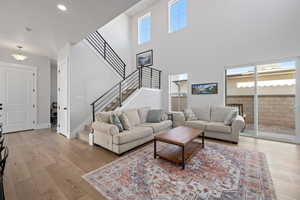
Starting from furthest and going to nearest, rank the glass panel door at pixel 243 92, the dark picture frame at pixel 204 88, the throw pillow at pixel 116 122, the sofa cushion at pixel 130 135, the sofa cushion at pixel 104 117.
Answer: the dark picture frame at pixel 204 88 < the glass panel door at pixel 243 92 < the sofa cushion at pixel 104 117 < the throw pillow at pixel 116 122 < the sofa cushion at pixel 130 135

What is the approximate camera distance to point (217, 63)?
459cm

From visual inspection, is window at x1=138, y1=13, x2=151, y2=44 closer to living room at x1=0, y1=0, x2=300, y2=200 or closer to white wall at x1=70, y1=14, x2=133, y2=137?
living room at x1=0, y1=0, x2=300, y2=200

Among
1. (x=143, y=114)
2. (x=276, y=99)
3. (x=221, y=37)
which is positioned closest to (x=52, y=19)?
(x=143, y=114)

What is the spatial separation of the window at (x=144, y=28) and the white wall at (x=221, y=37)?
43 cm

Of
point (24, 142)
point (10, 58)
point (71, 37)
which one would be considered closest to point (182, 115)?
point (71, 37)

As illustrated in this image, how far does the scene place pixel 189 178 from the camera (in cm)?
186

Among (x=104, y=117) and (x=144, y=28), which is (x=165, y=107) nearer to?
(x=104, y=117)

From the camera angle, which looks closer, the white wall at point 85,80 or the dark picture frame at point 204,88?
the white wall at point 85,80

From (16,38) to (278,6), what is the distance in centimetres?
763

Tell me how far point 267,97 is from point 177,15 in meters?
4.90

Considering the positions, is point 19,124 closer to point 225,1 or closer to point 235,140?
point 235,140

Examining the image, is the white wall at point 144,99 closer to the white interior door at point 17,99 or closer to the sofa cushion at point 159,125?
the sofa cushion at point 159,125

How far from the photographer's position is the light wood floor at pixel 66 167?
5.25 feet

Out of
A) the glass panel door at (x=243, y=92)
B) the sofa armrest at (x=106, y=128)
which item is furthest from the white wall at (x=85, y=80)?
the glass panel door at (x=243, y=92)
